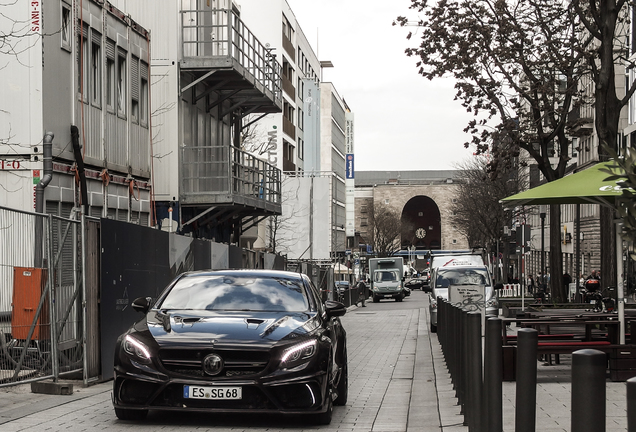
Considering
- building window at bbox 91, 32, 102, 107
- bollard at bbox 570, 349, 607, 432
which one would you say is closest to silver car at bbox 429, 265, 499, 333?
building window at bbox 91, 32, 102, 107

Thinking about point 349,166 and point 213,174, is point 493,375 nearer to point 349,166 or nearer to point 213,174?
point 213,174

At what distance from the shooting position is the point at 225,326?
919 cm

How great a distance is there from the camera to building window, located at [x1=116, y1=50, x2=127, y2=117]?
2303 centimetres

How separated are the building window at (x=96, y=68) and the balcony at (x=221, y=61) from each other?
409 centimetres

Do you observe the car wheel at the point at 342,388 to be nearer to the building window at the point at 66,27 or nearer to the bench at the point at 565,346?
the bench at the point at 565,346

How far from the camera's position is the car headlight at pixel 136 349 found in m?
8.87

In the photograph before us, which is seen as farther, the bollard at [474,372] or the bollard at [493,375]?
the bollard at [474,372]

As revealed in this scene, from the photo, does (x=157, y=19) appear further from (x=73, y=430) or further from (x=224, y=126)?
(x=73, y=430)

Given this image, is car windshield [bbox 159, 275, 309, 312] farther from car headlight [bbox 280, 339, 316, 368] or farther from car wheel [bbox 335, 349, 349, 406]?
car headlight [bbox 280, 339, 316, 368]

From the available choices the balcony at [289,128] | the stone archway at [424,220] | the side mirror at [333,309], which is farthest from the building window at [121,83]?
the stone archway at [424,220]

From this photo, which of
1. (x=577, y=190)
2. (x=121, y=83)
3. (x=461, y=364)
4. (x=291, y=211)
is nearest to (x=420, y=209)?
(x=291, y=211)

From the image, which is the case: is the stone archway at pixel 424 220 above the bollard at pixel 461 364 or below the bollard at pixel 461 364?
above

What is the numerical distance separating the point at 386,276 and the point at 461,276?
126 feet

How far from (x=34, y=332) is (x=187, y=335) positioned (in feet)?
10.5
